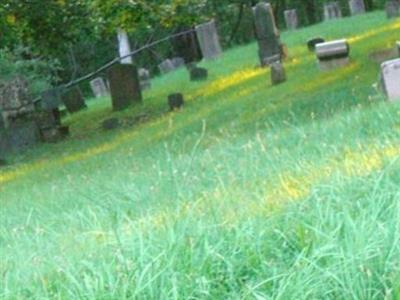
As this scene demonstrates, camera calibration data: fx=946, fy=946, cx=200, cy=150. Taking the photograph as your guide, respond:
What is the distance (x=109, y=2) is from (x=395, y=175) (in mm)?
13715

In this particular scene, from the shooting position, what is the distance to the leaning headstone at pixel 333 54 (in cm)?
1706

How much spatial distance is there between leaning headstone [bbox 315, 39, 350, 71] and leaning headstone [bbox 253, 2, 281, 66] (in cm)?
479

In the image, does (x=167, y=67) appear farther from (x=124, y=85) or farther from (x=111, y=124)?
(x=111, y=124)

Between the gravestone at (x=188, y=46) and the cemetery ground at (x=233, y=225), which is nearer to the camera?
the cemetery ground at (x=233, y=225)

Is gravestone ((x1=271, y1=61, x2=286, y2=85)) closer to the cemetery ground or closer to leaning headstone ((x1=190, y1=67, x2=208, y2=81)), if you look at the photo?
leaning headstone ((x1=190, y1=67, x2=208, y2=81))

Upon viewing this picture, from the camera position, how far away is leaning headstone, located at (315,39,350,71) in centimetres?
1706

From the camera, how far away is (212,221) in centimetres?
443

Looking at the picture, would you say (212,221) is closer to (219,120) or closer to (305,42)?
(219,120)

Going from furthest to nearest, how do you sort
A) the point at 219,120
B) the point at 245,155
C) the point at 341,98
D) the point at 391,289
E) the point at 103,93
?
the point at 103,93
the point at 219,120
the point at 341,98
the point at 245,155
the point at 391,289

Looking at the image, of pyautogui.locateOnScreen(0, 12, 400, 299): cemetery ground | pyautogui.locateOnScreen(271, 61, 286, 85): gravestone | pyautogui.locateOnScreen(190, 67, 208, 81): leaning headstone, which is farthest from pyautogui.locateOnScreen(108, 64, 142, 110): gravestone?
pyautogui.locateOnScreen(0, 12, 400, 299): cemetery ground

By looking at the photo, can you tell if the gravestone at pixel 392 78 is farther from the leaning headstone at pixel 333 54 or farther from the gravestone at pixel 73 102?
the gravestone at pixel 73 102

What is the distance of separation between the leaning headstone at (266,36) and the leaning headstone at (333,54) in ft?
15.7

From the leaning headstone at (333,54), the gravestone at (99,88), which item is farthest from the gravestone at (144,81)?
the leaning headstone at (333,54)

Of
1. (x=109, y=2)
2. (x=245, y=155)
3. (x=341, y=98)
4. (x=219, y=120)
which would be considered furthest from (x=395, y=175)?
(x=109, y=2)
